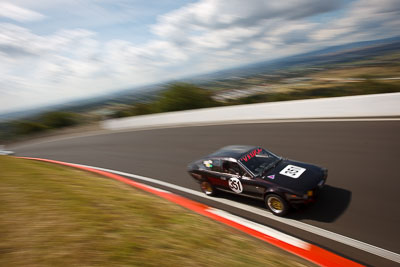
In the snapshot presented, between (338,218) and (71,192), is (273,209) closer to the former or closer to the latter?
(338,218)

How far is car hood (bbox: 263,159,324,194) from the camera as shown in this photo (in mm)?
5039

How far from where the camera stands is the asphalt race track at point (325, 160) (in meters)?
4.53

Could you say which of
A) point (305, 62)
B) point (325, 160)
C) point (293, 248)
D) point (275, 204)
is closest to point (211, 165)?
point (275, 204)

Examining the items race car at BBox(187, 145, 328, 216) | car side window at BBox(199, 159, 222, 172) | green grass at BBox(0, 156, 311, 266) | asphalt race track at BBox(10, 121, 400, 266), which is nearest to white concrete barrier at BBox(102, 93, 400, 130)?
asphalt race track at BBox(10, 121, 400, 266)

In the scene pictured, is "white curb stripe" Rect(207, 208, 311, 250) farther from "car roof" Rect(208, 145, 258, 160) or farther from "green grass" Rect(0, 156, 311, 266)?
"car roof" Rect(208, 145, 258, 160)

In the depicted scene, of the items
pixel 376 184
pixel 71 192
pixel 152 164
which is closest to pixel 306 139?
pixel 376 184

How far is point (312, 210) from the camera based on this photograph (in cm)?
521

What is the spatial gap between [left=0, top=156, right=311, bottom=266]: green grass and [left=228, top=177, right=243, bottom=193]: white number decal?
1193 mm

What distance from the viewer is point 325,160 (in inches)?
294

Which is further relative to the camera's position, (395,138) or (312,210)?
(395,138)

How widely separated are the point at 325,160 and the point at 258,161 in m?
2.83

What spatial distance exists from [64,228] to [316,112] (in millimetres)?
11563

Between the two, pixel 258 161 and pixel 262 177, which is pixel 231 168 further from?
pixel 262 177

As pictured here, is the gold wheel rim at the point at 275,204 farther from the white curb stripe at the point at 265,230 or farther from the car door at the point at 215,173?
the car door at the point at 215,173
